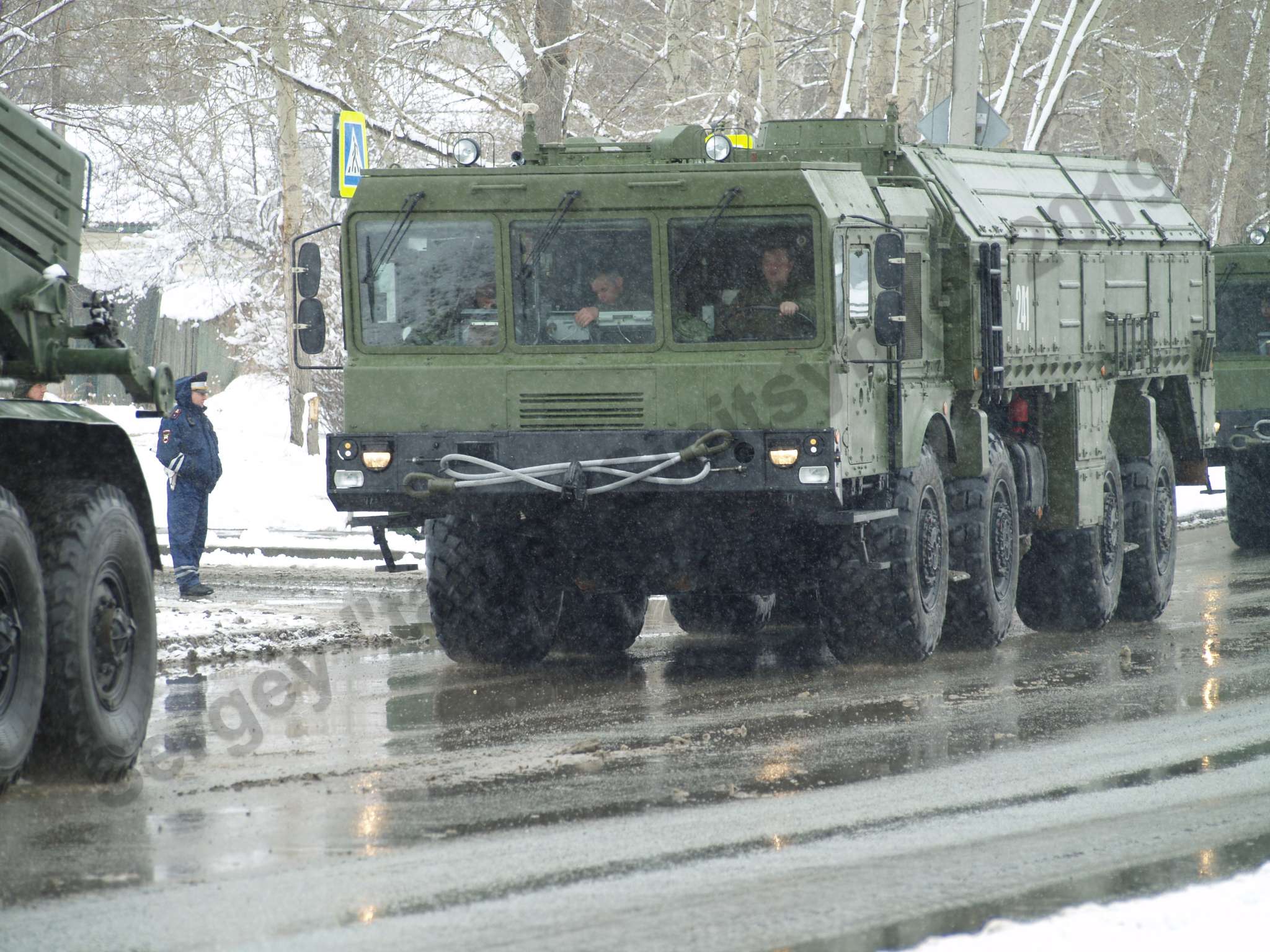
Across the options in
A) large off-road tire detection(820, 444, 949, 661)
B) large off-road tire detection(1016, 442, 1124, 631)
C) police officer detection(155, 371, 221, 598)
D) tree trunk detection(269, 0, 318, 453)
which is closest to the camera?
large off-road tire detection(820, 444, 949, 661)

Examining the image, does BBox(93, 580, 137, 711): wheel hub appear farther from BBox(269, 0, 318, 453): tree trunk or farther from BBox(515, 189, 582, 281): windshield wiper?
BBox(269, 0, 318, 453): tree trunk

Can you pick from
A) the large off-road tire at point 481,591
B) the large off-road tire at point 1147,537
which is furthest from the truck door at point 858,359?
the large off-road tire at point 1147,537

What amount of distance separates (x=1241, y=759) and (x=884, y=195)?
459 cm

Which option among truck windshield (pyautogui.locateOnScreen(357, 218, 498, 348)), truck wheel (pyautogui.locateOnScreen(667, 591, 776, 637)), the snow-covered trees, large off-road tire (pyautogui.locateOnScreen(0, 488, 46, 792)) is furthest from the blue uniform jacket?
large off-road tire (pyautogui.locateOnScreen(0, 488, 46, 792))

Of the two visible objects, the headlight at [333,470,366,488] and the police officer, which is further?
the police officer

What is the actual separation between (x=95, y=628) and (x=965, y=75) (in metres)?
14.1

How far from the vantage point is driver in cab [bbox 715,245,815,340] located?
35.3ft

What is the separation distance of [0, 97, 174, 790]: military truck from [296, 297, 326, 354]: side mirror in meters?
2.99

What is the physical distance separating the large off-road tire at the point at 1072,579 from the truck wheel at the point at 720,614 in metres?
1.88

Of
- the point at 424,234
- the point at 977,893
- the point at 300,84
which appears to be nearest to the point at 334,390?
the point at 300,84

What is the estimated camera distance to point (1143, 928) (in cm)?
556

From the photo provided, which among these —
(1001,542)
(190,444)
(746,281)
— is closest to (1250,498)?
(1001,542)

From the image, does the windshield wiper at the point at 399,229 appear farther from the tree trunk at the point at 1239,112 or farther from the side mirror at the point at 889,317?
the tree trunk at the point at 1239,112

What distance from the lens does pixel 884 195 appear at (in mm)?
11867
